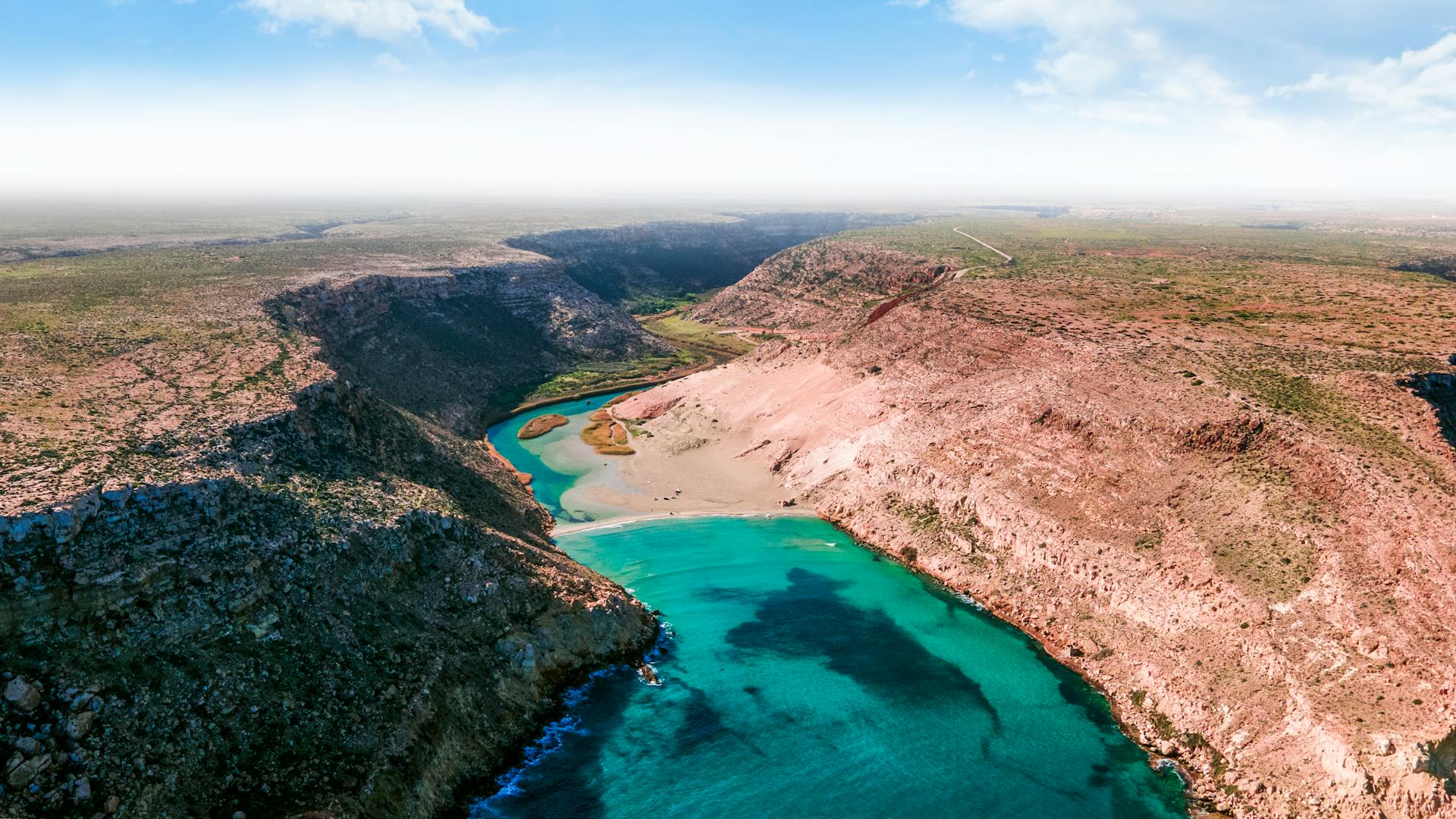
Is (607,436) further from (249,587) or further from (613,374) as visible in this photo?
(249,587)

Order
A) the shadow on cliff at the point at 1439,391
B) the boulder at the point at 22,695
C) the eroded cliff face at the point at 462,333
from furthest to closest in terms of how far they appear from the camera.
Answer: the eroded cliff face at the point at 462,333, the shadow on cliff at the point at 1439,391, the boulder at the point at 22,695

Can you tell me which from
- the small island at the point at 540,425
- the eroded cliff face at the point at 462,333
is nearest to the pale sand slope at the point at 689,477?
the small island at the point at 540,425

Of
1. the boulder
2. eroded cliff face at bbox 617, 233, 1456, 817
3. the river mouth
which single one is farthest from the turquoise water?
the boulder

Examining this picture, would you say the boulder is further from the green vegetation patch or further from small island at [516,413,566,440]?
the green vegetation patch

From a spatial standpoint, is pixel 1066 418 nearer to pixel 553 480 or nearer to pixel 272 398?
pixel 553 480

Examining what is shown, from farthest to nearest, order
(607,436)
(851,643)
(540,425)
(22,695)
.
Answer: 1. (540,425)
2. (607,436)
3. (851,643)
4. (22,695)

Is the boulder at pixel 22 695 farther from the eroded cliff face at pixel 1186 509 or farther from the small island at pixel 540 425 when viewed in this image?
the small island at pixel 540 425

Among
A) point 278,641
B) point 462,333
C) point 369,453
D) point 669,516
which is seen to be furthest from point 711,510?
point 462,333
